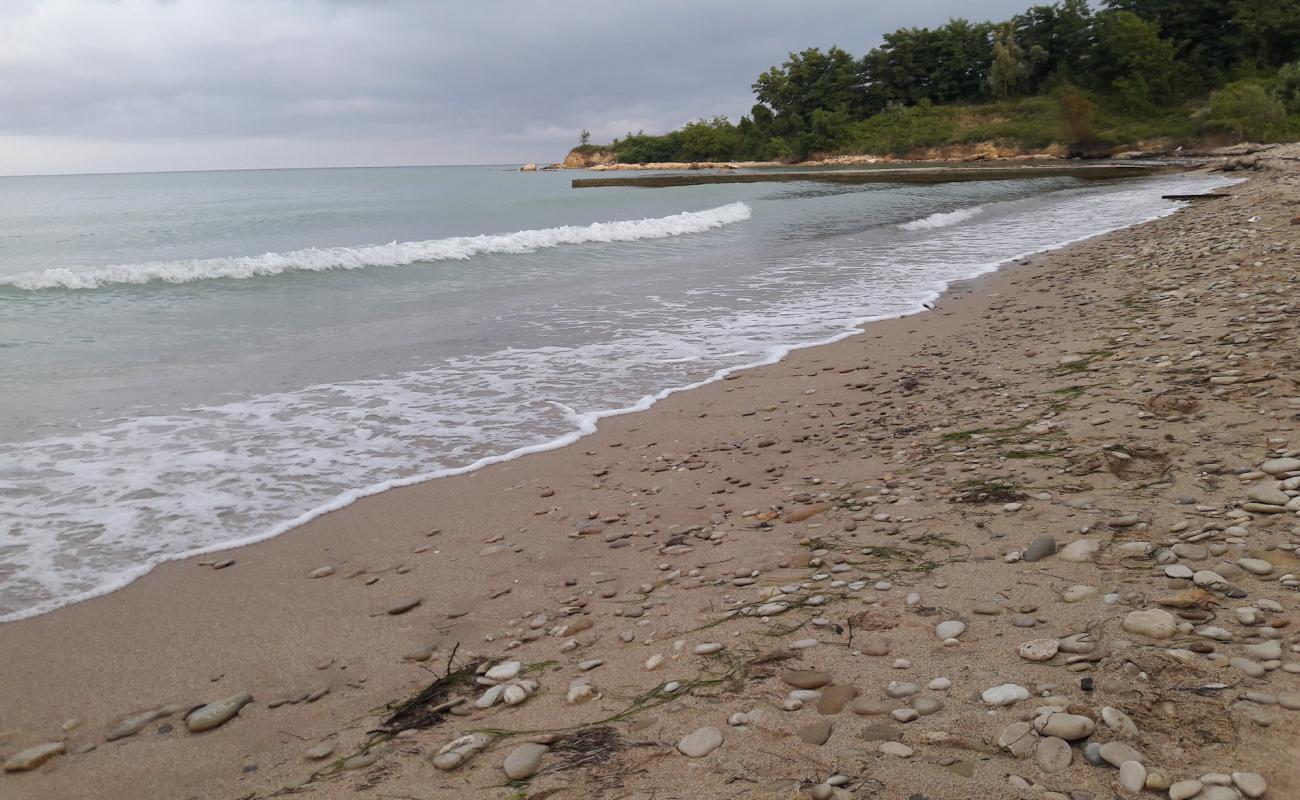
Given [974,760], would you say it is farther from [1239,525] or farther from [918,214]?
[918,214]

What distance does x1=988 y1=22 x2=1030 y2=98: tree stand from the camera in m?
83.5

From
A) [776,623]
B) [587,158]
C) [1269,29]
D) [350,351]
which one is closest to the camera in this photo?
[776,623]

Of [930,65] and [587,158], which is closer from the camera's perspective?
[930,65]

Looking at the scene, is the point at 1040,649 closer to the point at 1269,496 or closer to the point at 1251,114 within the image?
the point at 1269,496

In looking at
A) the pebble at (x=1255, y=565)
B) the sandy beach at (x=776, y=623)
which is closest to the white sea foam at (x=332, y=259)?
the sandy beach at (x=776, y=623)

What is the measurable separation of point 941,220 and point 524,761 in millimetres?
23458

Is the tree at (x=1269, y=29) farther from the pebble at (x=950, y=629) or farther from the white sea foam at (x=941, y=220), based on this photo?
the pebble at (x=950, y=629)

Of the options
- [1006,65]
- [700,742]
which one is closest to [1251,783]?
[700,742]

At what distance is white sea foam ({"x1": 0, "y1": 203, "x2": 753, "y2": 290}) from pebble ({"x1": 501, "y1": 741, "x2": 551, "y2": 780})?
15.7m

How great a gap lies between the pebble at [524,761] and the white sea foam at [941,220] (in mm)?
21247

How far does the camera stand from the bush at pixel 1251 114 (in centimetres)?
4991

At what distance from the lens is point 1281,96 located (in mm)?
53875

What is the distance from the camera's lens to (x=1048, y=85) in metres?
83.4

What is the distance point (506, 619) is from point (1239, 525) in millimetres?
2801
